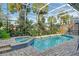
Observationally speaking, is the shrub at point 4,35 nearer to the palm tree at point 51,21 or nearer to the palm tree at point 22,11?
the palm tree at point 22,11

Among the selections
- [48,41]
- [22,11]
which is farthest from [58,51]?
[22,11]

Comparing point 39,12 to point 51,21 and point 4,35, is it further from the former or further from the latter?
point 4,35

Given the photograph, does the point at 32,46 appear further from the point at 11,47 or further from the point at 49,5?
the point at 49,5

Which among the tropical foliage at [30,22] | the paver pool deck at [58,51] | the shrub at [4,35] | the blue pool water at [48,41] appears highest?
the tropical foliage at [30,22]

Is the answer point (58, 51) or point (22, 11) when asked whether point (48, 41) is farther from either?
point (22, 11)

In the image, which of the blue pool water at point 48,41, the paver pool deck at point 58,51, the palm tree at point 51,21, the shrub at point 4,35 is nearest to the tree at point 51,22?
the palm tree at point 51,21

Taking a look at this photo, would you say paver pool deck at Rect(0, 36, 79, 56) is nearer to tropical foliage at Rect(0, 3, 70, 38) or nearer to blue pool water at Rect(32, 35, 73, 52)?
blue pool water at Rect(32, 35, 73, 52)

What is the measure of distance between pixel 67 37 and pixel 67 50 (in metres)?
0.18

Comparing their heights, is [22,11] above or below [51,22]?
above

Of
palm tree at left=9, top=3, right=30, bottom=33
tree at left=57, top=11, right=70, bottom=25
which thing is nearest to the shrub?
palm tree at left=9, top=3, right=30, bottom=33

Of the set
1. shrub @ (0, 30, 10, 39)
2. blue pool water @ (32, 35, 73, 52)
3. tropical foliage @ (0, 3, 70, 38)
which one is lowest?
blue pool water @ (32, 35, 73, 52)

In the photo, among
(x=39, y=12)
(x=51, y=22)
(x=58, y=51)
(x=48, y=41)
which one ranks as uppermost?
(x=39, y=12)

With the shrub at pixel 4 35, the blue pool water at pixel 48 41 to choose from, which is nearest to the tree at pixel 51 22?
the blue pool water at pixel 48 41

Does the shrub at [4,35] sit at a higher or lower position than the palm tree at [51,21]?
lower
